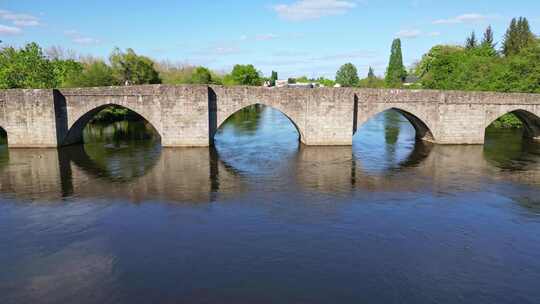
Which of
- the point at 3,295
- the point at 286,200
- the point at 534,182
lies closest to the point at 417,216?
the point at 286,200

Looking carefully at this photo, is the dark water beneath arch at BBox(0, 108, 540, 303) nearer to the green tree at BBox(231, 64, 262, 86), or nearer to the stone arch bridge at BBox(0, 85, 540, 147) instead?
the stone arch bridge at BBox(0, 85, 540, 147)

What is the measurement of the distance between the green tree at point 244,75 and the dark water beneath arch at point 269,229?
6189cm

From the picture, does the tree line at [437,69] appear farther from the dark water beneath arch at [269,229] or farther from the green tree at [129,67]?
the dark water beneath arch at [269,229]

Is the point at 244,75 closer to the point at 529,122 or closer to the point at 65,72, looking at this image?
the point at 65,72

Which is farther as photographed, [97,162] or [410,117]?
[410,117]

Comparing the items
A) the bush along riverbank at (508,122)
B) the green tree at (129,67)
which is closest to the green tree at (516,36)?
the bush along riverbank at (508,122)

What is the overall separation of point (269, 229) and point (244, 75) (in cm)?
7452

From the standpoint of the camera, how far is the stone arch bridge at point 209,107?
2605cm

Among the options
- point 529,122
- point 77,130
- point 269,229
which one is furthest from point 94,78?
point 529,122

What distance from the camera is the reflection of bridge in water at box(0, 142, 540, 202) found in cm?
1766

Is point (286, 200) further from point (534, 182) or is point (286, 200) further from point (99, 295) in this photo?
point (534, 182)

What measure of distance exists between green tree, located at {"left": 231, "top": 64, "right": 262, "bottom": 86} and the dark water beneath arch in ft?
203

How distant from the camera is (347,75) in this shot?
437 ft

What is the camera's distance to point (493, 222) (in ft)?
45.2
